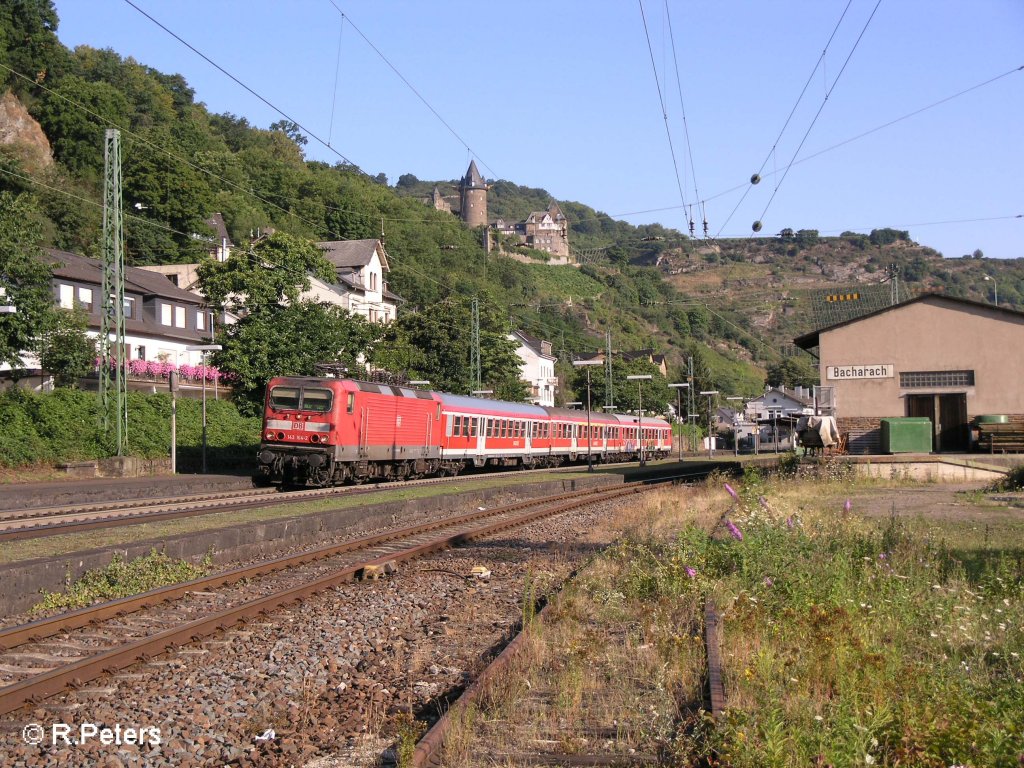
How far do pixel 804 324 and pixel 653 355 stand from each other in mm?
A: 44259

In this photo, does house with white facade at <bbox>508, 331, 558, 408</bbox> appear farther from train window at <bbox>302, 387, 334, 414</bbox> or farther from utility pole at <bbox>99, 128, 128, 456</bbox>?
train window at <bbox>302, 387, 334, 414</bbox>

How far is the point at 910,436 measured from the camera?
112ft

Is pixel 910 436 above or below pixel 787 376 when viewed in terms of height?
below

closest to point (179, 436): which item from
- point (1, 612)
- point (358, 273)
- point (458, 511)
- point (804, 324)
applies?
point (458, 511)

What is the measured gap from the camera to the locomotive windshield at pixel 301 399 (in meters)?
27.0

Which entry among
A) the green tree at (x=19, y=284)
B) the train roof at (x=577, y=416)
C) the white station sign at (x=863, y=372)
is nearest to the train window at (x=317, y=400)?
the green tree at (x=19, y=284)

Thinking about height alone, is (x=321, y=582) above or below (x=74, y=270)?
below

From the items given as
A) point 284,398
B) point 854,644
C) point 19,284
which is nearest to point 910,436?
point 284,398

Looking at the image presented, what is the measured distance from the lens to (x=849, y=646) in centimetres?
700

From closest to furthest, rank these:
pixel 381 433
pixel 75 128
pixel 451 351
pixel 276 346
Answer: pixel 381 433 → pixel 276 346 → pixel 451 351 → pixel 75 128

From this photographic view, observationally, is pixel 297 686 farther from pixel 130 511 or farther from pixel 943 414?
pixel 943 414

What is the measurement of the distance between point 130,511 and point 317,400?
24.5 ft

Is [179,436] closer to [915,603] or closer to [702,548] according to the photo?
[702,548]

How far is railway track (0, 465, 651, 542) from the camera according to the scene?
53.5 feet
